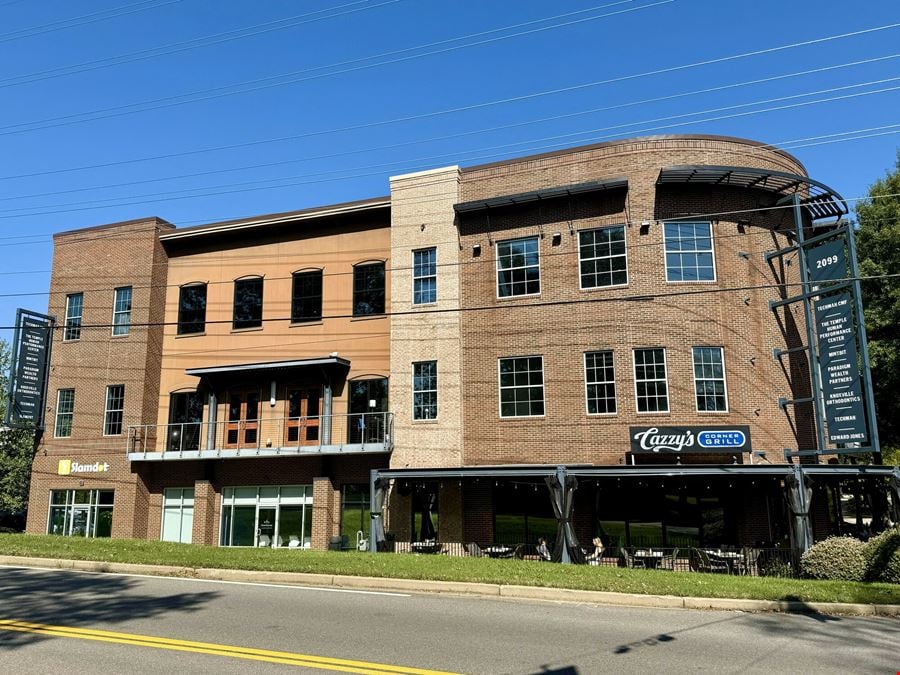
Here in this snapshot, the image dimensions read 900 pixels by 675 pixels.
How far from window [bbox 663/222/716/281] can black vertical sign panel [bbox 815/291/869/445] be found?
3335 millimetres

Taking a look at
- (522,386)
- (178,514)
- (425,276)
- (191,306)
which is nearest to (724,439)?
(522,386)

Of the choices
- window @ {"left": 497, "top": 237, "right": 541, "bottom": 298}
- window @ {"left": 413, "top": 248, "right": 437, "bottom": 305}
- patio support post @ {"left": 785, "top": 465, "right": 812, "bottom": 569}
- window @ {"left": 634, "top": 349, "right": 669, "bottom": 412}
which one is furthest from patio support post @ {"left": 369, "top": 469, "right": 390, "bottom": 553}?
patio support post @ {"left": 785, "top": 465, "right": 812, "bottom": 569}

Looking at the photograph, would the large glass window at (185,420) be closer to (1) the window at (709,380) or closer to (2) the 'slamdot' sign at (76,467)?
(2) the 'slamdot' sign at (76,467)

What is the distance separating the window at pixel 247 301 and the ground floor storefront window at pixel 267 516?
19.9 feet

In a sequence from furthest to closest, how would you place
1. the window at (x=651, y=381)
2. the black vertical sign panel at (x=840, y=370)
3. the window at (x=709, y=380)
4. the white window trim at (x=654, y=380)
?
the window at (x=651, y=381), the white window trim at (x=654, y=380), the window at (x=709, y=380), the black vertical sign panel at (x=840, y=370)

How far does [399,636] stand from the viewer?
9.58m

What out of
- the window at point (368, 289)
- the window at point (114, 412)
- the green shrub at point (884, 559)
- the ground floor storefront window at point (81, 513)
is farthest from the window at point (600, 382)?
the ground floor storefront window at point (81, 513)

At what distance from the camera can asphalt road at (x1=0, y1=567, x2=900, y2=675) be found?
26.8 feet

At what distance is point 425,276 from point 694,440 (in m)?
10.1

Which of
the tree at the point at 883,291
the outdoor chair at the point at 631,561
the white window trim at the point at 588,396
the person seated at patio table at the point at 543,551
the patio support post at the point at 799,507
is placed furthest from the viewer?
the tree at the point at 883,291

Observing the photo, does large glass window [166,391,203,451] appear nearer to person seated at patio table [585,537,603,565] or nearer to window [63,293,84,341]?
window [63,293,84,341]

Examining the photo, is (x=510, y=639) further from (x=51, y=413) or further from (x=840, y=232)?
(x=51, y=413)

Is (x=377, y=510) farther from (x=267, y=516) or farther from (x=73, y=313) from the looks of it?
(x=73, y=313)

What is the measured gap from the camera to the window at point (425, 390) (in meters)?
24.0
